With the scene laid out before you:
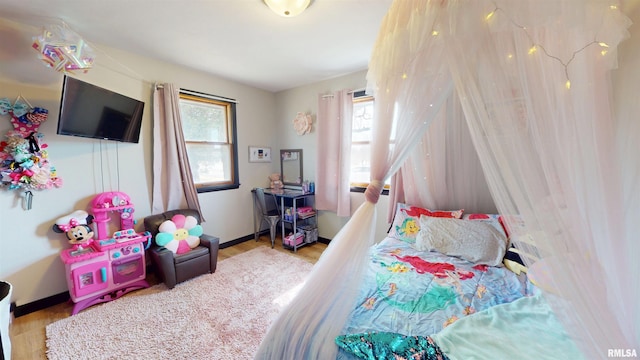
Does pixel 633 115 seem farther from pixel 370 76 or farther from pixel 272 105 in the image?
pixel 272 105

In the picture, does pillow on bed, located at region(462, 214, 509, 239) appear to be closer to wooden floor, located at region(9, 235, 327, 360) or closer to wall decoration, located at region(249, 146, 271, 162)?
wall decoration, located at region(249, 146, 271, 162)

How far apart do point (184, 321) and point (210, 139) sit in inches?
91.4

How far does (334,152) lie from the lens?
3.35 m

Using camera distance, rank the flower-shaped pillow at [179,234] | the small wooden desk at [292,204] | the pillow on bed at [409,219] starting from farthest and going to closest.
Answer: the small wooden desk at [292,204] < the flower-shaped pillow at [179,234] < the pillow on bed at [409,219]

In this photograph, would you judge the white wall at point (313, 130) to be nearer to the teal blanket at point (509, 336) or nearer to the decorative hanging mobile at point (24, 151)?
the teal blanket at point (509, 336)

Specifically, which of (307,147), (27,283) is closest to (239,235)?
(307,147)

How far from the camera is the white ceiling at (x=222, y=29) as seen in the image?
1786 millimetres

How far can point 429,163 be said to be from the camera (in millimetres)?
2312

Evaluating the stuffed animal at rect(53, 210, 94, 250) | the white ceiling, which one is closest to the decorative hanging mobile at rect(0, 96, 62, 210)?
the stuffed animal at rect(53, 210, 94, 250)

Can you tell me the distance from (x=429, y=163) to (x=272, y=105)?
287 cm

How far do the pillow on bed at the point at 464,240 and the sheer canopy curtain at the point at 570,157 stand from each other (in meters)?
1.05

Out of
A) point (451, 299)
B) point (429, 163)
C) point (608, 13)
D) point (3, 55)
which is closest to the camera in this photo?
→ point (608, 13)

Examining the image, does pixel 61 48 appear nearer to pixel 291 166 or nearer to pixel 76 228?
pixel 76 228

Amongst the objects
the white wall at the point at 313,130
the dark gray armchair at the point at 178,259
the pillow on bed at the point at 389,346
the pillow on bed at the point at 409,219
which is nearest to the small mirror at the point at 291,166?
the white wall at the point at 313,130
